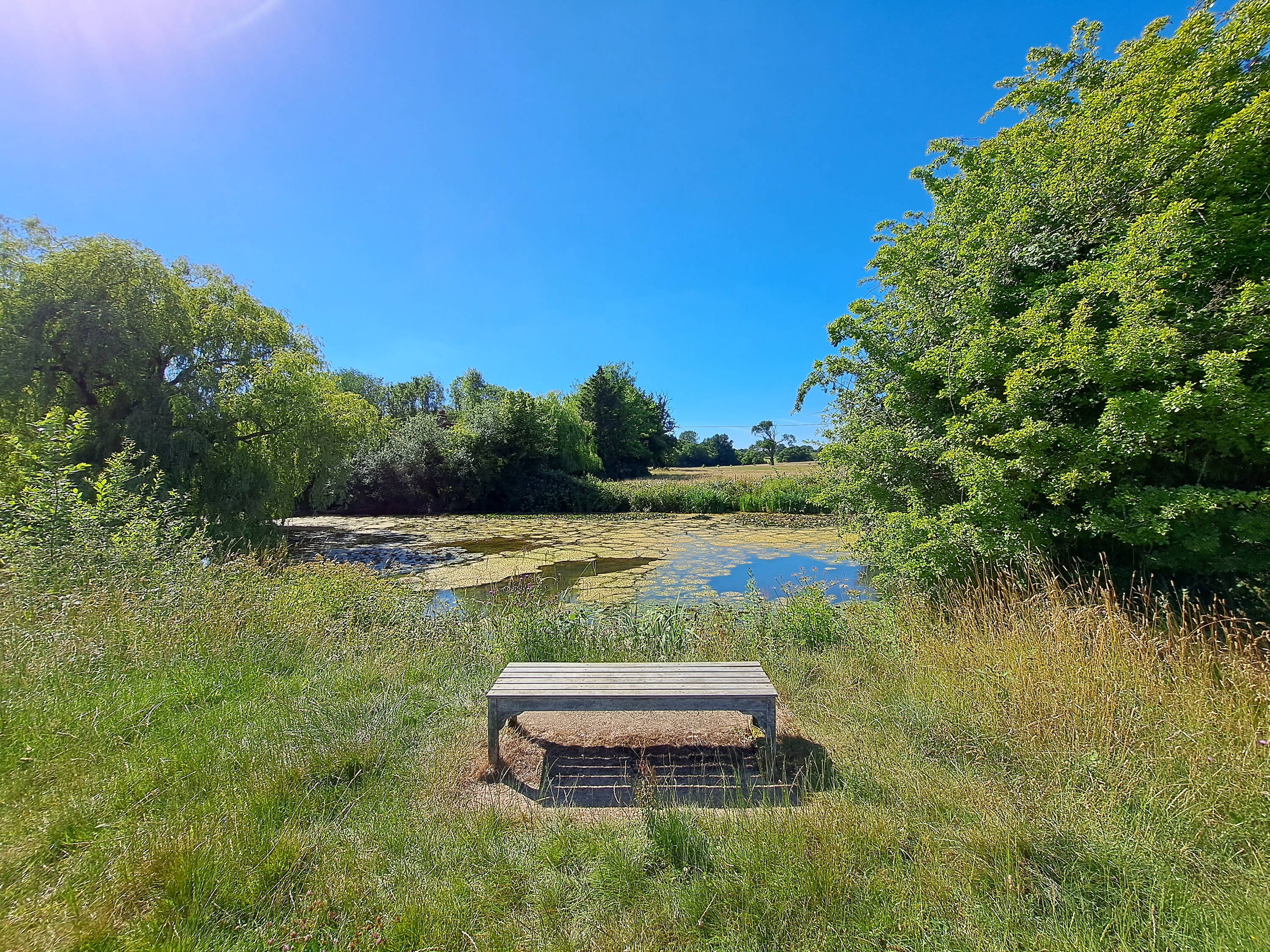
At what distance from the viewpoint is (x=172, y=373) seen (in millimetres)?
12016

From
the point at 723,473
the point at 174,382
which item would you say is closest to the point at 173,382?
the point at 174,382

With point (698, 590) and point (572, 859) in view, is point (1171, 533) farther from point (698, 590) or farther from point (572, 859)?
point (698, 590)

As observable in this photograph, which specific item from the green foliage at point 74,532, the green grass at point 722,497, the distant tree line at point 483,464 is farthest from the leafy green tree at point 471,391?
the green foliage at point 74,532

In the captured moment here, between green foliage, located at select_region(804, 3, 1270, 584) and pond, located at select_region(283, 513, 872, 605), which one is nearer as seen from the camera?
green foliage, located at select_region(804, 3, 1270, 584)

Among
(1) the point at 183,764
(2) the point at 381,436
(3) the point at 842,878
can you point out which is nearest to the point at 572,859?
(3) the point at 842,878

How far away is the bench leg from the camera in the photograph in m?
2.59

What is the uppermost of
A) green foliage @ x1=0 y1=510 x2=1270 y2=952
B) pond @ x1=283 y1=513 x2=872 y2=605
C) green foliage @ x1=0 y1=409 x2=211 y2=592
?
green foliage @ x1=0 y1=409 x2=211 y2=592

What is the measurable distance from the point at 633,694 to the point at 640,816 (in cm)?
55

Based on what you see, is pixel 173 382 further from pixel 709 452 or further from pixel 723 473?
pixel 709 452

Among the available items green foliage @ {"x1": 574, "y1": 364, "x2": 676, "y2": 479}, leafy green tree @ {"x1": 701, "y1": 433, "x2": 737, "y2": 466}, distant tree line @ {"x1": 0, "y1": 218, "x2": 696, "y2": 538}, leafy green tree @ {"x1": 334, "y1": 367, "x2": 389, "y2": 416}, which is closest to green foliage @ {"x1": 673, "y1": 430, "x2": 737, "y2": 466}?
leafy green tree @ {"x1": 701, "y1": 433, "x2": 737, "y2": 466}

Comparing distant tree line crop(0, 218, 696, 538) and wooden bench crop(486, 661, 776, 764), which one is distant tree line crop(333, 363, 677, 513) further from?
wooden bench crop(486, 661, 776, 764)

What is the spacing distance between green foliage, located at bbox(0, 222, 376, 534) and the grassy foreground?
29.4 feet

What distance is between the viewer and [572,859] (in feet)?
6.43

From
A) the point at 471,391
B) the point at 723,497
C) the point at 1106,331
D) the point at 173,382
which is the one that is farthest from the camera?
the point at 471,391
